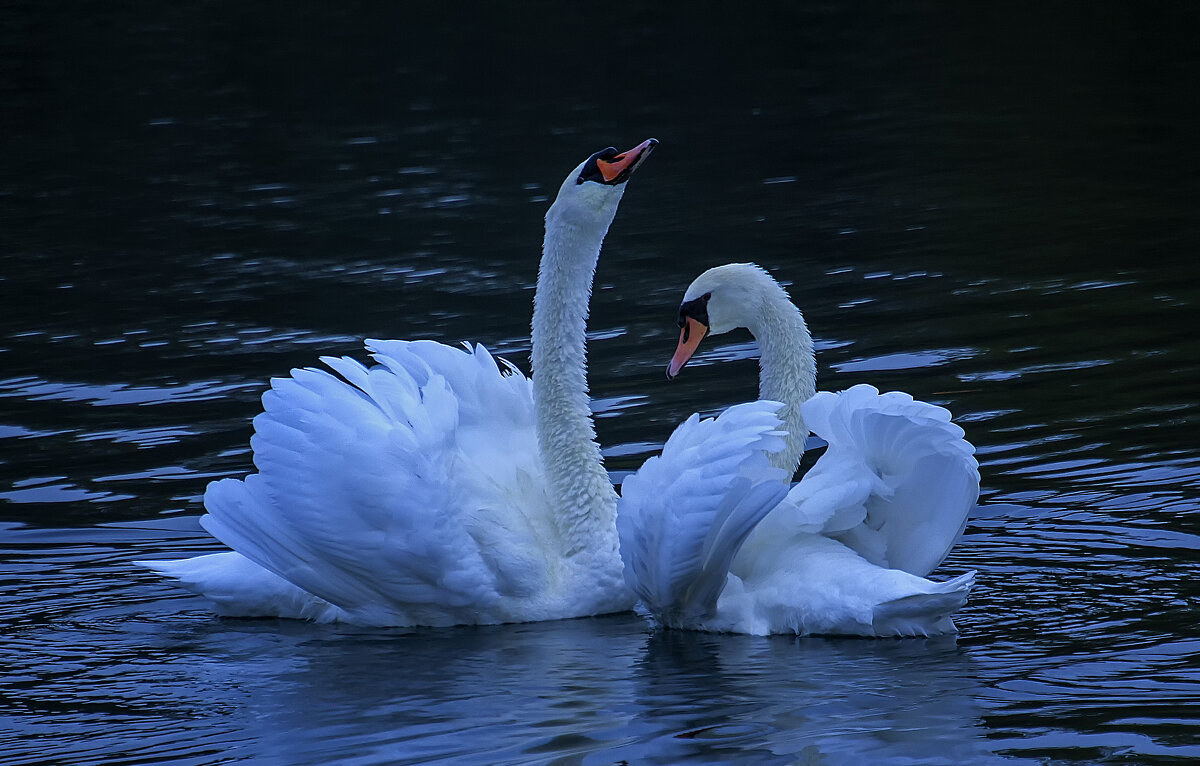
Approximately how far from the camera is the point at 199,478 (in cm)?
1064

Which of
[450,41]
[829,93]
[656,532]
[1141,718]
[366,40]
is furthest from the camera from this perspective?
[366,40]

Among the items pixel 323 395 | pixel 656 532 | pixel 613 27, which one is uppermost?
pixel 613 27

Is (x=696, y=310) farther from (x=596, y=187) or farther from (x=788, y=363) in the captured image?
(x=596, y=187)

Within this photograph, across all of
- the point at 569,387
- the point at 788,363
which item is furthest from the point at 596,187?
the point at 788,363

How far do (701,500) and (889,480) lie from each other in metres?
0.91

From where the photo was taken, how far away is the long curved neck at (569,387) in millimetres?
8414

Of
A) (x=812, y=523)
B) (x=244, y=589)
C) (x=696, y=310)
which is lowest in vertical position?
(x=244, y=589)

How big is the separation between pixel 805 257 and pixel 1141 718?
32.3 feet

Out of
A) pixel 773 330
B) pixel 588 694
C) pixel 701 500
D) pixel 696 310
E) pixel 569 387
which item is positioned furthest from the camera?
pixel 696 310

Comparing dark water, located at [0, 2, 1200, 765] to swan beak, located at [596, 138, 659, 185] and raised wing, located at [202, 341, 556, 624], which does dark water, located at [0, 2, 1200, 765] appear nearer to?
raised wing, located at [202, 341, 556, 624]

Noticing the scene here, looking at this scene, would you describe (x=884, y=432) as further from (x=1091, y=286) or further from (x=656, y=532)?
(x=1091, y=286)

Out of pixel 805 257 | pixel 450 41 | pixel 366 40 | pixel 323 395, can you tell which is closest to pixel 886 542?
pixel 323 395

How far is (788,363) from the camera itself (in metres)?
8.57

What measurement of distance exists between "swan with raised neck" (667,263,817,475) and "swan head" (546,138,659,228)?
574 millimetres
